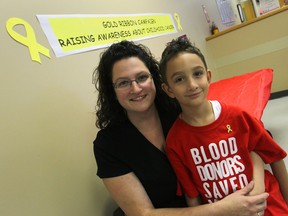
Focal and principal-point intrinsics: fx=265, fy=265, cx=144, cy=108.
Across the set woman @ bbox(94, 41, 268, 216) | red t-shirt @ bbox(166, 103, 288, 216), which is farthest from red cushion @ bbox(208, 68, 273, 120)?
woman @ bbox(94, 41, 268, 216)

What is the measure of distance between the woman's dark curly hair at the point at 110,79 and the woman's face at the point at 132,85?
0.13ft

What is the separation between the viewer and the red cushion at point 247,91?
1.72m

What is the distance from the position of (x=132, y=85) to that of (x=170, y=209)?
0.50 meters

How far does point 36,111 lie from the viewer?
1203 millimetres

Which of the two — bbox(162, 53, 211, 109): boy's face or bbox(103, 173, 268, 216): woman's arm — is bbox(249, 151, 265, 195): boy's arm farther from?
bbox(162, 53, 211, 109): boy's face

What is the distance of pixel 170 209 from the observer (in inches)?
39.9

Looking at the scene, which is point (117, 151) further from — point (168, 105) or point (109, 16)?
point (109, 16)

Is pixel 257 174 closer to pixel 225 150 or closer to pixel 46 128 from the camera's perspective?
pixel 225 150

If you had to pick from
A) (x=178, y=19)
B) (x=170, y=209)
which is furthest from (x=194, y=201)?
(x=178, y=19)

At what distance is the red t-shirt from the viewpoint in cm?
95

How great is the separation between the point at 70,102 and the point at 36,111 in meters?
0.22

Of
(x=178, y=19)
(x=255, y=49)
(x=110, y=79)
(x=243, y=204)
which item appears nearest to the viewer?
(x=243, y=204)

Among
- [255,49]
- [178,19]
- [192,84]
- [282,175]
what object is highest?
[178,19]

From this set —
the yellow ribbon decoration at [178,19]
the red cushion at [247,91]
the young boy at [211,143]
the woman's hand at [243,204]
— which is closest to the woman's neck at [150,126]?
the young boy at [211,143]
